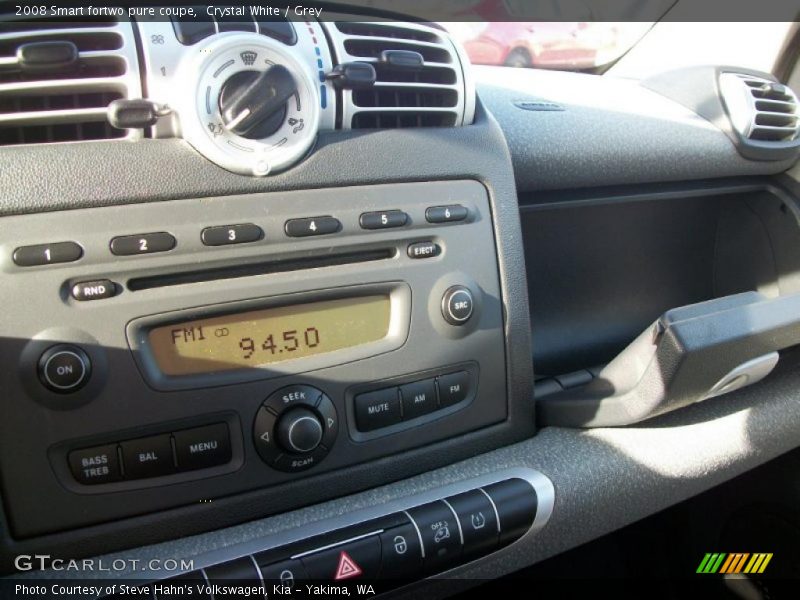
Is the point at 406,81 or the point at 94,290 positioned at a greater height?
the point at 406,81

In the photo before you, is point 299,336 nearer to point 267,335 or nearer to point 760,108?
point 267,335

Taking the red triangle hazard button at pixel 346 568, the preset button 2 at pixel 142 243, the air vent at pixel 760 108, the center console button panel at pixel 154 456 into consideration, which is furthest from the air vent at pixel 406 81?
the air vent at pixel 760 108

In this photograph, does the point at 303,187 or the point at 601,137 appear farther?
the point at 601,137

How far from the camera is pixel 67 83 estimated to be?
0.74m

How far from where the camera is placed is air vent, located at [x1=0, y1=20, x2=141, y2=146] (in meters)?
0.73

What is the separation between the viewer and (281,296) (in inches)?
32.3

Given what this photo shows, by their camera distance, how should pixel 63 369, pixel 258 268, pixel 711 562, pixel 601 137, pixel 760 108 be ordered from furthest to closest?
pixel 711 562 → pixel 760 108 → pixel 601 137 → pixel 258 268 → pixel 63 369

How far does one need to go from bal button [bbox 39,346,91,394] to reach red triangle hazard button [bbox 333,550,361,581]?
1.15 ft

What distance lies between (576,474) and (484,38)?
92cm

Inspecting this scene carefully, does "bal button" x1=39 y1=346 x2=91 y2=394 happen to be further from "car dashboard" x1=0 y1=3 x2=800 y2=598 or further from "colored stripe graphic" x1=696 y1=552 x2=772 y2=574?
"colored stripe graphic" x1=696 y1=552 x2=772 y2=574

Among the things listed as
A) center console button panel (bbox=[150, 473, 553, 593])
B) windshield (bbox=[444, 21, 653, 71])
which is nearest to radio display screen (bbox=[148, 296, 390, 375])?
center console button panel (bbox=[150, 473, 553, 593])

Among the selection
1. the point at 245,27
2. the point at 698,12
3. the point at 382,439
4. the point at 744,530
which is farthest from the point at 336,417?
the point at 698,12

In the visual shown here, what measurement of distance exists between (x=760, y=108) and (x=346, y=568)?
1.22 metres

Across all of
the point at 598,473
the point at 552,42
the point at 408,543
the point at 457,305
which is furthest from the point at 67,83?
the point at 552,42
